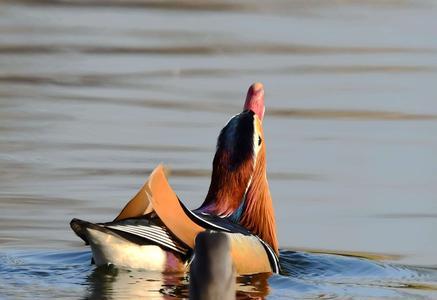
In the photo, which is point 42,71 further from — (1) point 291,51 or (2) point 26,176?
(2) point 26,176

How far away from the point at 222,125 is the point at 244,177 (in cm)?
287

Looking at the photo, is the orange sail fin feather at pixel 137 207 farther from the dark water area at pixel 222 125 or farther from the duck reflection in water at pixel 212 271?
the duck reflection in water at pixel 212 271

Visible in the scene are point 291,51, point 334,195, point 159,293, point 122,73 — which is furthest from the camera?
point 291,51

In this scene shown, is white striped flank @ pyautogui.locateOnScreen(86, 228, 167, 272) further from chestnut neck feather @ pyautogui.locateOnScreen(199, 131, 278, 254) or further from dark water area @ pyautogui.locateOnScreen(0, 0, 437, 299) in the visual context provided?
chestnut neck feather @ pyautogui.locateOnScreen(199, 131, 278, 254)

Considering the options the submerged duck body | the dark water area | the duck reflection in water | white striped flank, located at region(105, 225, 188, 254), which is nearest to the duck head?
the submerged duck body

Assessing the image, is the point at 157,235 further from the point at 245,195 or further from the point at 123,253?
the point at 245,195

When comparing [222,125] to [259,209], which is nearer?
[259,209]

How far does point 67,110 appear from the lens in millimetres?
13273

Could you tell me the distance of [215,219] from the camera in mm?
9555

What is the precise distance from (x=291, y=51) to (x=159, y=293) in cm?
743

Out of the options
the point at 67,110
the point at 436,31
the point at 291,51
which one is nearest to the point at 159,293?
the point at 67,110

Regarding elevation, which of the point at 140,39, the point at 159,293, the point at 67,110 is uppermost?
the point at 140,39

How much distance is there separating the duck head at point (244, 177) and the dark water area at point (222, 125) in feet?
0.97

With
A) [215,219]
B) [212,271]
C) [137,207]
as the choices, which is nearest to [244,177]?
[215,219]
